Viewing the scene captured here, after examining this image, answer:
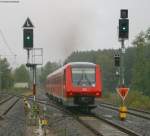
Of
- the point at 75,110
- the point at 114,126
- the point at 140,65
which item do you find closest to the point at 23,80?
the point at 140,65

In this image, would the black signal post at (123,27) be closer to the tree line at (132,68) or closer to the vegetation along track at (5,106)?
the vegetation along track at (5,106)

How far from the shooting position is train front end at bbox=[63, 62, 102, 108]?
31094 mm

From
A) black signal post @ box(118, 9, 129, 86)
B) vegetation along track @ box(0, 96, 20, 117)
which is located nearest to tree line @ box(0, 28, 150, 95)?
vegetation along track @ box(0, 96, 20, 117)

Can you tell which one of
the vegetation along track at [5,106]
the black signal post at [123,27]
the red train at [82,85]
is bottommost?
the vegetation along track at [5,106]

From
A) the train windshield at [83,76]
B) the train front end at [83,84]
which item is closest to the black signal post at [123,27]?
the train front end at [83,84]

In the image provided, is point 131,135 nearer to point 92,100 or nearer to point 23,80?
point 92,100

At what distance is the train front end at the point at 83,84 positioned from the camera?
31.1 m

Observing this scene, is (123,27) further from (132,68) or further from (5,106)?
(132,68)

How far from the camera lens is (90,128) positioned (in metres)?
21.9

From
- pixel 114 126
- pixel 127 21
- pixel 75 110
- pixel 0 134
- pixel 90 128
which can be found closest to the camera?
pixel 0 134

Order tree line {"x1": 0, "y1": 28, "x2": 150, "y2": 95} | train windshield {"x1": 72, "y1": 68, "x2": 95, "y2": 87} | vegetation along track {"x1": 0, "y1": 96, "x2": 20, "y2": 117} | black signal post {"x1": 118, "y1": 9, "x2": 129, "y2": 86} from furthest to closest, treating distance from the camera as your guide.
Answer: tree line {"x1": 0, "y1": 28, "x2": 150, "y2": 95}
vegetation along track {"x1": 0, "y1": 96, "x2": 20, "y2": 117}
train windshield {"x1": 72, "y1": 68, "x2": 95, "y2": 87}
black signal post {"x1": 118, "y1": 9, "x2": 129, "y2": 86}

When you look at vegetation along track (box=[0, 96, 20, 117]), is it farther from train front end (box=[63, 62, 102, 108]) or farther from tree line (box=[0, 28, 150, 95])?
tree line (box=[0, 28, 150, 95])

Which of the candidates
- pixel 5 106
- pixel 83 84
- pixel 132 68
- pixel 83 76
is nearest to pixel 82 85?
pixel 83 84

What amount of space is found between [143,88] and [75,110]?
65.9 m
